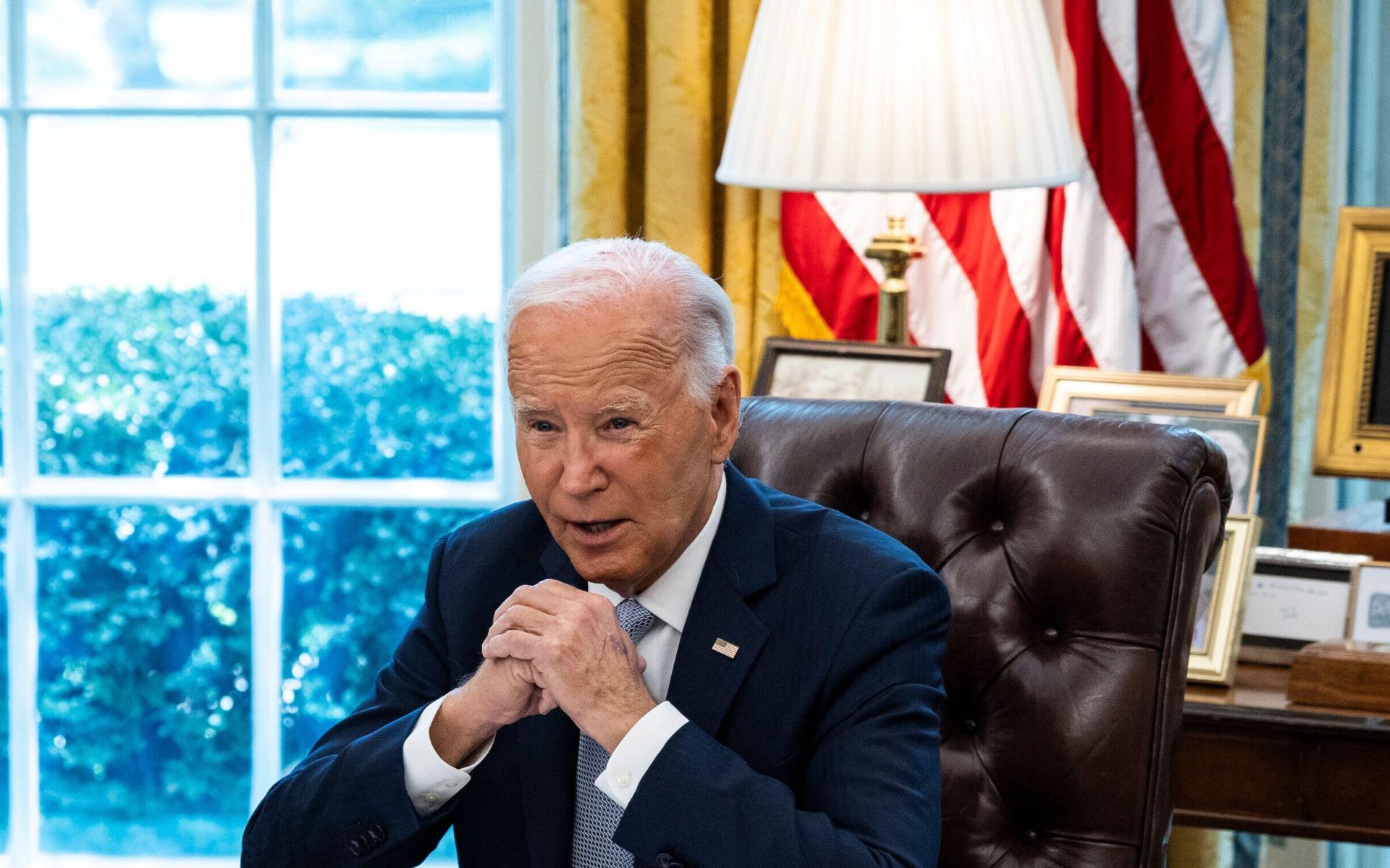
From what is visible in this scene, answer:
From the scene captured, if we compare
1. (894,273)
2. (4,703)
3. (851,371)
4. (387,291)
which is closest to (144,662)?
(4,703)

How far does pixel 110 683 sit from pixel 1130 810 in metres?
2.52

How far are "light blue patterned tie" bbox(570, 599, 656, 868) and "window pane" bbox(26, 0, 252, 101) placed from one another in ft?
6.75

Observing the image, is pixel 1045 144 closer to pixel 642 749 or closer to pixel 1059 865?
pixel 1059 865

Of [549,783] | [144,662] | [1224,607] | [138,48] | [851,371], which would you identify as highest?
[138,48]

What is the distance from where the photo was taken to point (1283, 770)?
6.03 feet

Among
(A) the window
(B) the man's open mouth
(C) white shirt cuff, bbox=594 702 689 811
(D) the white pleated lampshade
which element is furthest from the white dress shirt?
(A) the window

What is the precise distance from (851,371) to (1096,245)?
0.61 metres

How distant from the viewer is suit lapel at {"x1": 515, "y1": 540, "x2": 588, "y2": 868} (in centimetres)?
147

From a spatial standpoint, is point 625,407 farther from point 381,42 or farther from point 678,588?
point 381,42

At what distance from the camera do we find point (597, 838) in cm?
148

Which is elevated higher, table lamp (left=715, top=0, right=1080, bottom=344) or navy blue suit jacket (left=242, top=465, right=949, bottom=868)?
table lamp (left=715, top=0, right=1080, bottom=344)

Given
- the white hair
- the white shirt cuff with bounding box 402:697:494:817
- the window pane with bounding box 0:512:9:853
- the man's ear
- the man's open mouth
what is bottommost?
the window pane with bounding box 0:512:9:853

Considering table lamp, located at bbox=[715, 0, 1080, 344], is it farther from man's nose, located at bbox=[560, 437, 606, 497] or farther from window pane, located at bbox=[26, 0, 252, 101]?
window pane, located at bbox=[26, 0, 252, 101]

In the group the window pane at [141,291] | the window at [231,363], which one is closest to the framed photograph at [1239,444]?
the window at [231,363]
